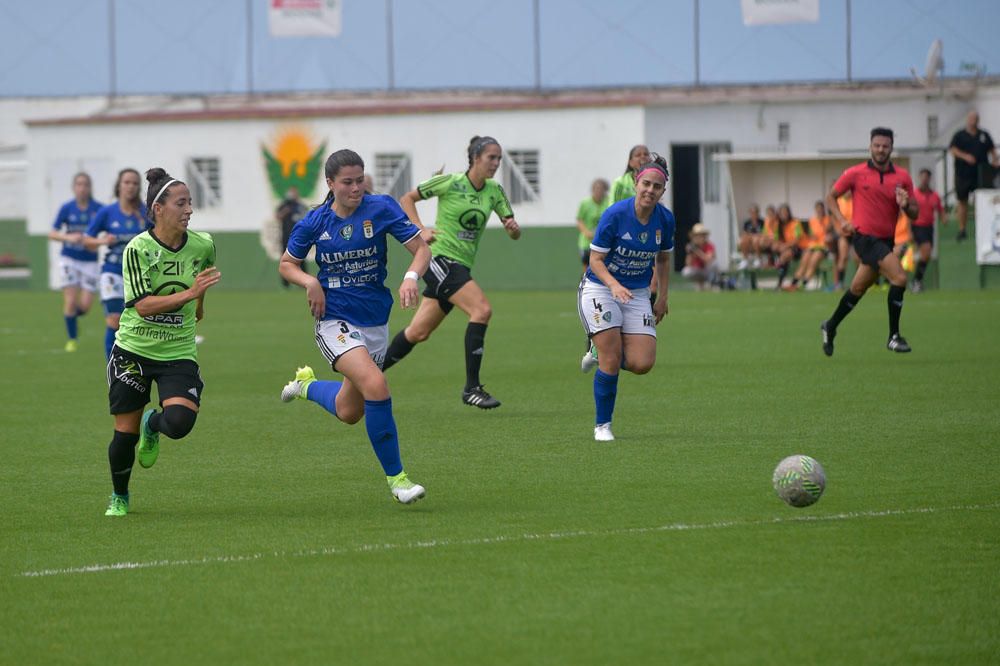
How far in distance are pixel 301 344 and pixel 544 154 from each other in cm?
1690

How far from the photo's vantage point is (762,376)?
15789 mm

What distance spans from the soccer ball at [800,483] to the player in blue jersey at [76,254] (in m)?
12.2

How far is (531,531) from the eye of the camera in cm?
816

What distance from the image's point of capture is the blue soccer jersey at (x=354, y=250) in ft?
30.4

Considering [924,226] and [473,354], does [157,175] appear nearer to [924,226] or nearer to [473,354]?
[473,354]

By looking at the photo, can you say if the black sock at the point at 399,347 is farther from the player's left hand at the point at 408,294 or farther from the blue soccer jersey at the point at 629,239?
the player's left hand at the point at 408,294

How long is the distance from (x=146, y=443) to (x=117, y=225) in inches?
319

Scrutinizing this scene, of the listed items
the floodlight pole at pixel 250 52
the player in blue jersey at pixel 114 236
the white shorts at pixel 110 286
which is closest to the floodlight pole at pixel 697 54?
the floodlight pole at pixel 250 52

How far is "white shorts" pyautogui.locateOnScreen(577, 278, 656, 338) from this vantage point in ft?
38.1

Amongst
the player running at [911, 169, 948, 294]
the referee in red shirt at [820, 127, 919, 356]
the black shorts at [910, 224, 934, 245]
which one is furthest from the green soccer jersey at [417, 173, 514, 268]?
the black shorts at [910, 224, 934, 245]

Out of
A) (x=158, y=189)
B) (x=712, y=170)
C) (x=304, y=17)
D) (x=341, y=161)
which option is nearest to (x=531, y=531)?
(x=341, y=161)

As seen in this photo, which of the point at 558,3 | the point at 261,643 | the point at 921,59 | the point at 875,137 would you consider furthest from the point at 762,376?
the point at 558,3

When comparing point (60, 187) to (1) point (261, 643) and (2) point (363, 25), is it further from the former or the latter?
(1) point (261, 643)

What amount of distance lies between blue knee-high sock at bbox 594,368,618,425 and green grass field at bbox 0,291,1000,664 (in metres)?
0.27
